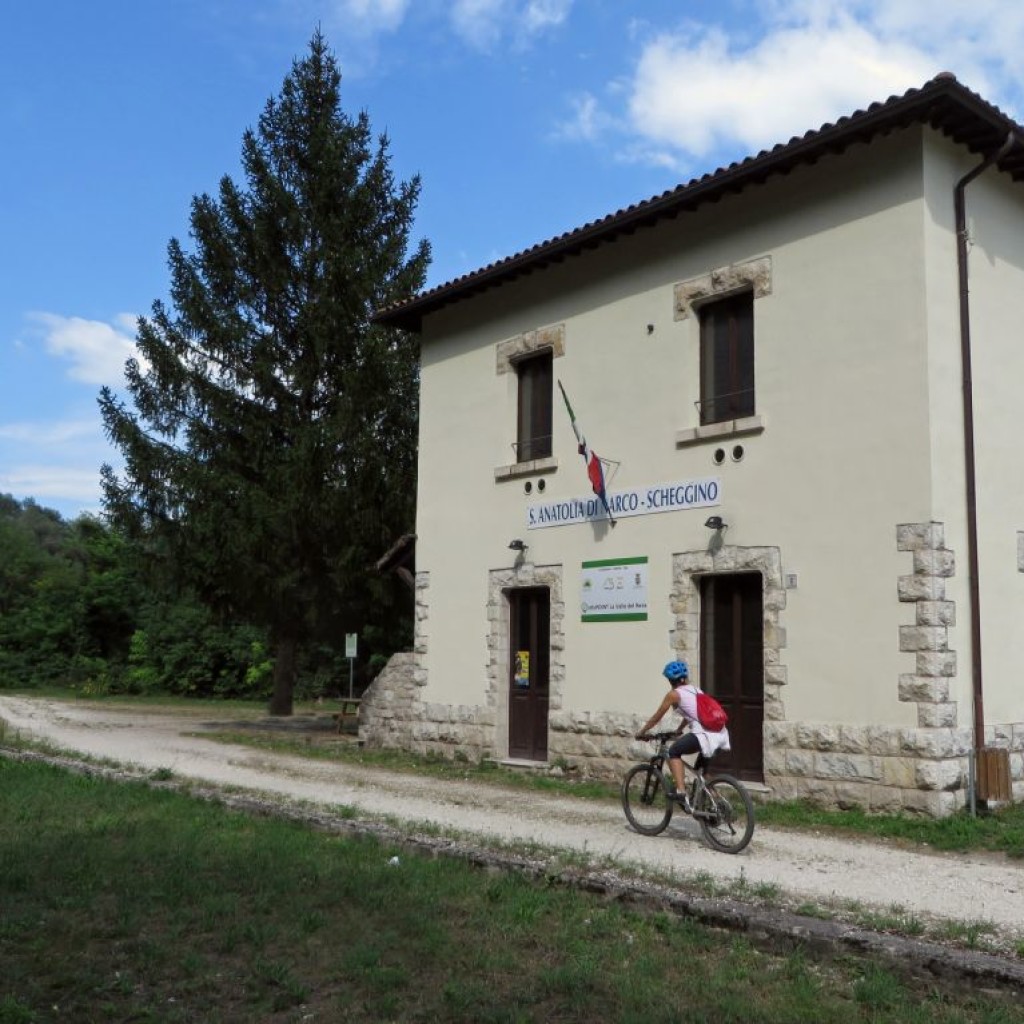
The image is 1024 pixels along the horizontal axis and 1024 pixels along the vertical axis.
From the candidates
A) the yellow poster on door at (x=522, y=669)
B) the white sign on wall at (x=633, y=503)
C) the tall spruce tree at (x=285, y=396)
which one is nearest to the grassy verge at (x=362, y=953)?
the white sign on wall at (x=633, y=503)

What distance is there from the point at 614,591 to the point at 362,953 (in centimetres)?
755

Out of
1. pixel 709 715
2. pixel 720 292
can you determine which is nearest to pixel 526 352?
pixel 720 292

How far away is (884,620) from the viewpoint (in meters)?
9.89

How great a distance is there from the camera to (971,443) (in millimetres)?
10172

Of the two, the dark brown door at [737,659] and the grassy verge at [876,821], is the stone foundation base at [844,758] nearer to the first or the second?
the grassy verge at [876,821]

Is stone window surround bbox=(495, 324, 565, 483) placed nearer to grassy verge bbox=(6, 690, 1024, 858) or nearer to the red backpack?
grassy verge bbox=(6, 690, 1024, 858)

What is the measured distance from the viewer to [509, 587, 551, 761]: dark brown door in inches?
533

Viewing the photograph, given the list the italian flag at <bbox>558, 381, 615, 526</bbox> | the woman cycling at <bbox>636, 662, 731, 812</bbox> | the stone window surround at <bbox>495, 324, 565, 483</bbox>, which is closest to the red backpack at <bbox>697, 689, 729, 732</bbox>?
the woman cycling at <bbox>636, 662, 731, 812</bbox>

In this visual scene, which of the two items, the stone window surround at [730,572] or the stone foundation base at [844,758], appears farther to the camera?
the stone window surround at [730,572]

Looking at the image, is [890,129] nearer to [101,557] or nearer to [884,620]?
[884,620]

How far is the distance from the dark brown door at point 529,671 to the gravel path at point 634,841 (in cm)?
168

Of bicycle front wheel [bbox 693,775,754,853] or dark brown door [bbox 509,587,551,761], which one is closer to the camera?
bicycle front wheel [bbox 693,775,754,853]

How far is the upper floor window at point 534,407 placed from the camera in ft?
46.1

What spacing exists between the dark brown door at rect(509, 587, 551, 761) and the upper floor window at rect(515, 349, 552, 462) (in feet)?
6.07
